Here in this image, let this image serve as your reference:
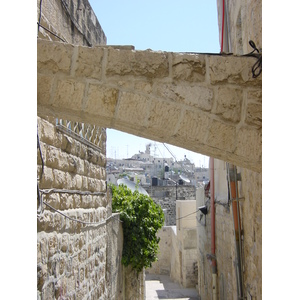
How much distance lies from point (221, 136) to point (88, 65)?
0.84 meters

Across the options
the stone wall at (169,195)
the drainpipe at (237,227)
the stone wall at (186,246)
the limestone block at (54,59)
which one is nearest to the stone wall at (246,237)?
the drainpipe at (237,227)

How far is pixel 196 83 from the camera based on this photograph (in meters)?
2.32

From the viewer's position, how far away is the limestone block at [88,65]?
2.27 meters

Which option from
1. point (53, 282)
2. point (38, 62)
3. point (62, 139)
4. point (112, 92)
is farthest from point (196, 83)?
point (53, 282)

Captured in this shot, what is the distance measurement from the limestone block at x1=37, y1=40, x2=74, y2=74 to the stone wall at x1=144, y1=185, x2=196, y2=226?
23.4 m

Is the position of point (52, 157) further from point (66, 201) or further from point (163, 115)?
point (163, 115)

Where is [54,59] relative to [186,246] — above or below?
above

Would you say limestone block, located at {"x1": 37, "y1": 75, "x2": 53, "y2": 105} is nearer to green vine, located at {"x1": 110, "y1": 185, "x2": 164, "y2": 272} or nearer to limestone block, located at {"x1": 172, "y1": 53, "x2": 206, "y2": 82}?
limestone block, located at {"x1": 172, "y1": 53, "x2": 206, "y2": 82}

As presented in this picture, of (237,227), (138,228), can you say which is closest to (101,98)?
(237,227)

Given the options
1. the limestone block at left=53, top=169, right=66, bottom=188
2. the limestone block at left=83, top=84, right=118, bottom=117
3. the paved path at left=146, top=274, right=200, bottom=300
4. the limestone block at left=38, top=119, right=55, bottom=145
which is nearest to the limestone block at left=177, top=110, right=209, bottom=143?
the limestone block at left=83, top=84, right=118, bottom=117

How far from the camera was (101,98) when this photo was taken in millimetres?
2271

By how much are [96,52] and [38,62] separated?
12.8 inches

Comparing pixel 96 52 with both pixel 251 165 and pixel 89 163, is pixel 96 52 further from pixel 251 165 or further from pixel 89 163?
pixel 89 163

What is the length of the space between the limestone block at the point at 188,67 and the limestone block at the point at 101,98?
1.21 feet
